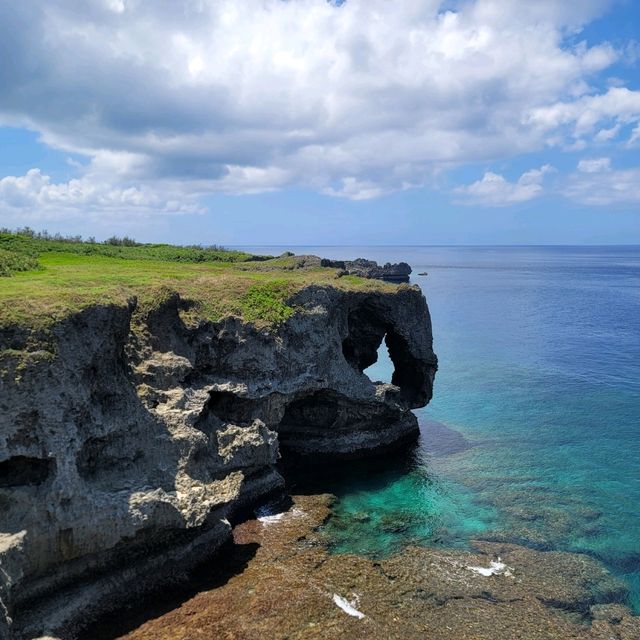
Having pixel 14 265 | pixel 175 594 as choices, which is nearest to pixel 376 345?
pixel 14 265

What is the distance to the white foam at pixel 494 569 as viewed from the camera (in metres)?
23.3

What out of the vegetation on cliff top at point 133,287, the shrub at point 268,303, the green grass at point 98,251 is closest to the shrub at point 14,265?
the vegetation on cliff top at point 133,287

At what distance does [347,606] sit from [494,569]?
712 centimetres

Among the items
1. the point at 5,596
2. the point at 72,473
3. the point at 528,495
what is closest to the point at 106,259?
the point at 72,473

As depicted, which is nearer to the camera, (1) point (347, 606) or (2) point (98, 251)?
(1) point (347, 606)

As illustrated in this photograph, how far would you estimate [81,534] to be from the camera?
781 inches

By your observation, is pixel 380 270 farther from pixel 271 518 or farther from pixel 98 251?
pixel 271 518

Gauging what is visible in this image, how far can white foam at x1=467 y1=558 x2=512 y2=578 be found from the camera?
2327 centimetres

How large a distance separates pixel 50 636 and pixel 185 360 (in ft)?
41.3

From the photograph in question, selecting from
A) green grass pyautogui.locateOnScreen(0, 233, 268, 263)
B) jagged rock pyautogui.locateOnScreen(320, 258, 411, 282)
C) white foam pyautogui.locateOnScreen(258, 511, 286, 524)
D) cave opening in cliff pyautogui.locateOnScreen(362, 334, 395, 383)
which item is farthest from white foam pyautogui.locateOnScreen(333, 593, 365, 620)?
jagged rock pyautogui.locateOnScreen(320, 258, 411, 282)

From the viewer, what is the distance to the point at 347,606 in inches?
819

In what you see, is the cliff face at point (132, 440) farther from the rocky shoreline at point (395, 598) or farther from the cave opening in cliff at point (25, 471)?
the rocky shoreline at point (395, 598)

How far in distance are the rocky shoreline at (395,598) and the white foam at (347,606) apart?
0.04 metres

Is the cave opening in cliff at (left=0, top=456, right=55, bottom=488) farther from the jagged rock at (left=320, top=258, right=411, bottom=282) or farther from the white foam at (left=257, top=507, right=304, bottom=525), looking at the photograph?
the jagged rock at (left=320, top=258, right=411, bottom=282)
